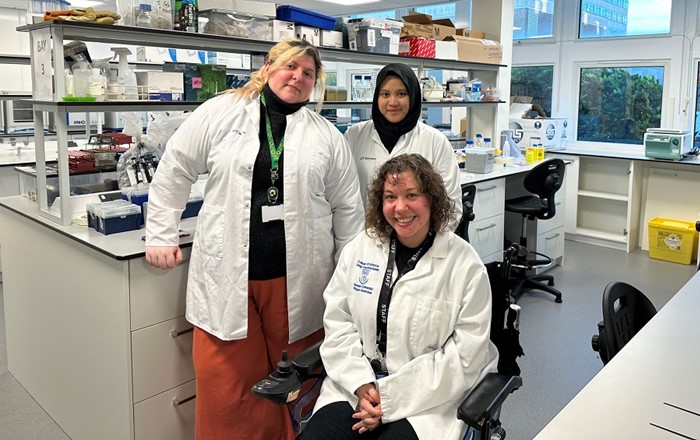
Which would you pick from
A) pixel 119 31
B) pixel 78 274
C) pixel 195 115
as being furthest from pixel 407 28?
pixel 78 274

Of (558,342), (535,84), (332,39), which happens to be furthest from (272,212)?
(535,84)

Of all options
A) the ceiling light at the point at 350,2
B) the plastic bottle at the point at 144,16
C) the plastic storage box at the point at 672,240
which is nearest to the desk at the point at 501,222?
the plastic storage box at the point at 672,240

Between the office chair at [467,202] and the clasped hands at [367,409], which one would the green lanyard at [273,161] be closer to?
the clasped hands at [367,409]

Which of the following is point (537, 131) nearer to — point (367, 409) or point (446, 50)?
point (446, 50)

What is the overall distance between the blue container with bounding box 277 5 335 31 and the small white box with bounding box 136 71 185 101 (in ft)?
2.22

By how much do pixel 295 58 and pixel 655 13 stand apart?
4689mm

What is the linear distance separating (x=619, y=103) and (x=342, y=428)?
5.14 meters

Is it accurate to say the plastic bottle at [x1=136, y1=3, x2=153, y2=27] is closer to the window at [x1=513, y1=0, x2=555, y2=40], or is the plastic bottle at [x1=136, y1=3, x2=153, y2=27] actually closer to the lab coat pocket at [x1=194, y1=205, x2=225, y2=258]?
the lab coat pocket at [x1=194, y1=205, x2=225, y2=258]

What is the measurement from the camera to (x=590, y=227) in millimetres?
5836

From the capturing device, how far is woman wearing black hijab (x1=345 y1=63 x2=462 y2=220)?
2285 millimetres

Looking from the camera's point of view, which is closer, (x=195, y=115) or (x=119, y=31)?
(x=195, y=115)

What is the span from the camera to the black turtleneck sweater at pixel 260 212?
198 cm

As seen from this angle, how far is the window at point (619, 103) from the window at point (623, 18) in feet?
1.08

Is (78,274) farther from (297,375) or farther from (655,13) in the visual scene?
(655,13)
